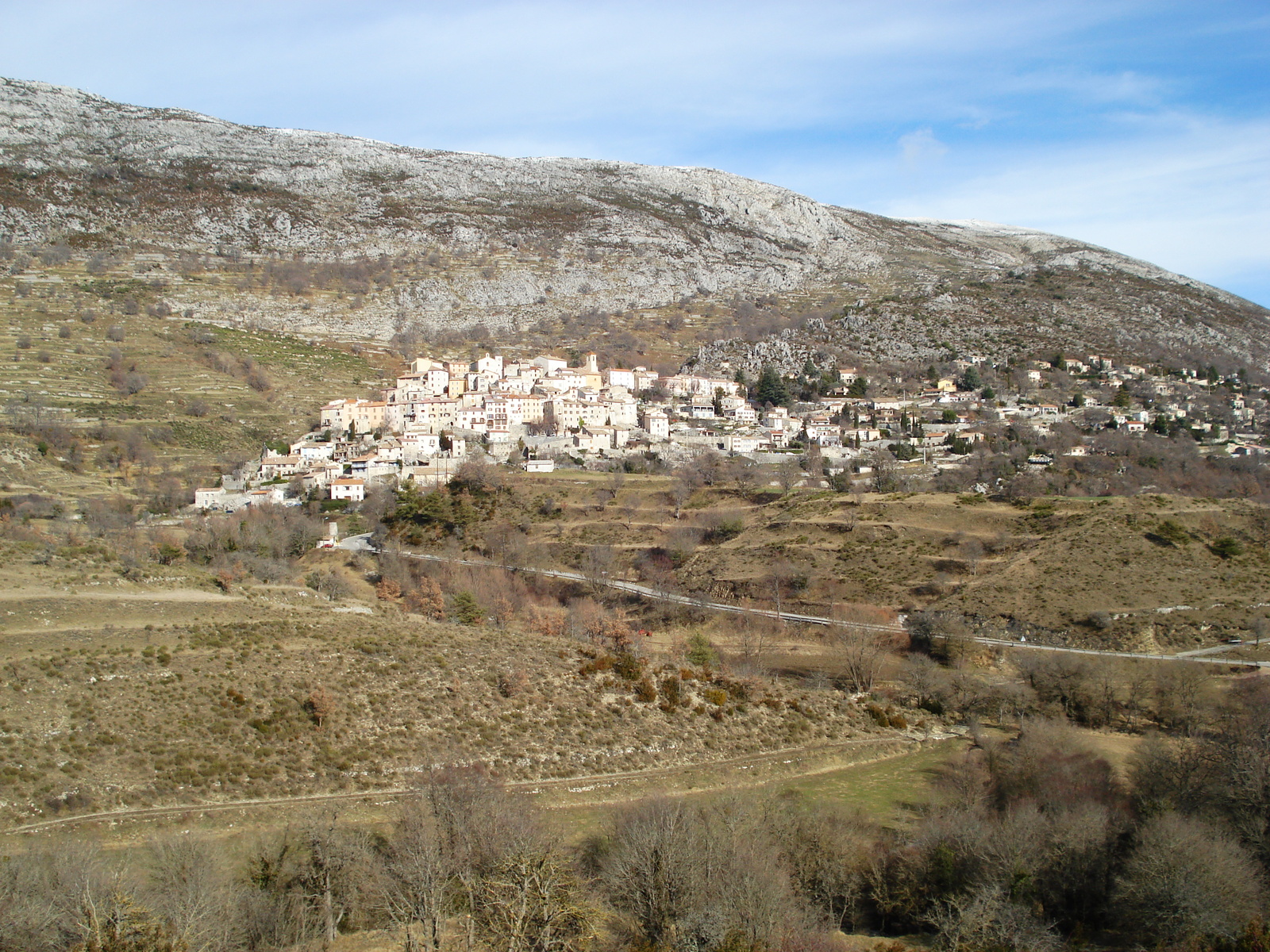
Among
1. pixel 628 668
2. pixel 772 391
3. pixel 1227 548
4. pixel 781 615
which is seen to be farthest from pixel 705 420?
pixel 628 668

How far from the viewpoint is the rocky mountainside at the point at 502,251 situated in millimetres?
108500

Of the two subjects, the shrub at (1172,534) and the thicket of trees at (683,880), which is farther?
the shrub at (1172,534)

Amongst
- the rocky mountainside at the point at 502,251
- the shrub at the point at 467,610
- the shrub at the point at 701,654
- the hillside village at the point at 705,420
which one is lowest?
the shrub at the point at 701,654

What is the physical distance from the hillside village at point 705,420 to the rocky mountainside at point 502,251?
53.5 ft

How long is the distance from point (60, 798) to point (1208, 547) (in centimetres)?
4994

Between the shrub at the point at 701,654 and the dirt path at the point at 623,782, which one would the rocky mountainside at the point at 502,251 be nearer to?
the shrub at the point at 701,654

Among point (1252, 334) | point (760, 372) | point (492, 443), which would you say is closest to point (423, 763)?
point (492, 443)

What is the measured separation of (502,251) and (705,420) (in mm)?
67485

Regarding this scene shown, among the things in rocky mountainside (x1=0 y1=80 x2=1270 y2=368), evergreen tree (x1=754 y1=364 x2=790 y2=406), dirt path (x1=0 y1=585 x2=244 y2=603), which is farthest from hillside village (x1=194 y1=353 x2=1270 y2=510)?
dirt path (x1=0 y1=585 x2=244 y2=603)

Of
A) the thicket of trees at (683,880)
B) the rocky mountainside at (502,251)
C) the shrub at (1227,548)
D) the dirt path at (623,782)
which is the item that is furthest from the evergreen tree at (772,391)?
the thicket of trees at (683,880)

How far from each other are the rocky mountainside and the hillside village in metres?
16.3

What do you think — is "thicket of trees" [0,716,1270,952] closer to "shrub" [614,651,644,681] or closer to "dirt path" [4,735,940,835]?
"dirt path" [4,735,940,835]

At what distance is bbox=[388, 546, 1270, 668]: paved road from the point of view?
3516 cm

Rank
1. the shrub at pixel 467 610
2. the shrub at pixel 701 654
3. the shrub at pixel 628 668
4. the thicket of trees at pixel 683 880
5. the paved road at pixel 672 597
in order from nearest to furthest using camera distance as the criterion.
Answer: the thicket of trees at pixel 683 880 < the shrub at pixel 628 668 < the shrub at pixel 701 654 < the shrub at pixel 467 610 < the paved road at pixel 672 597
